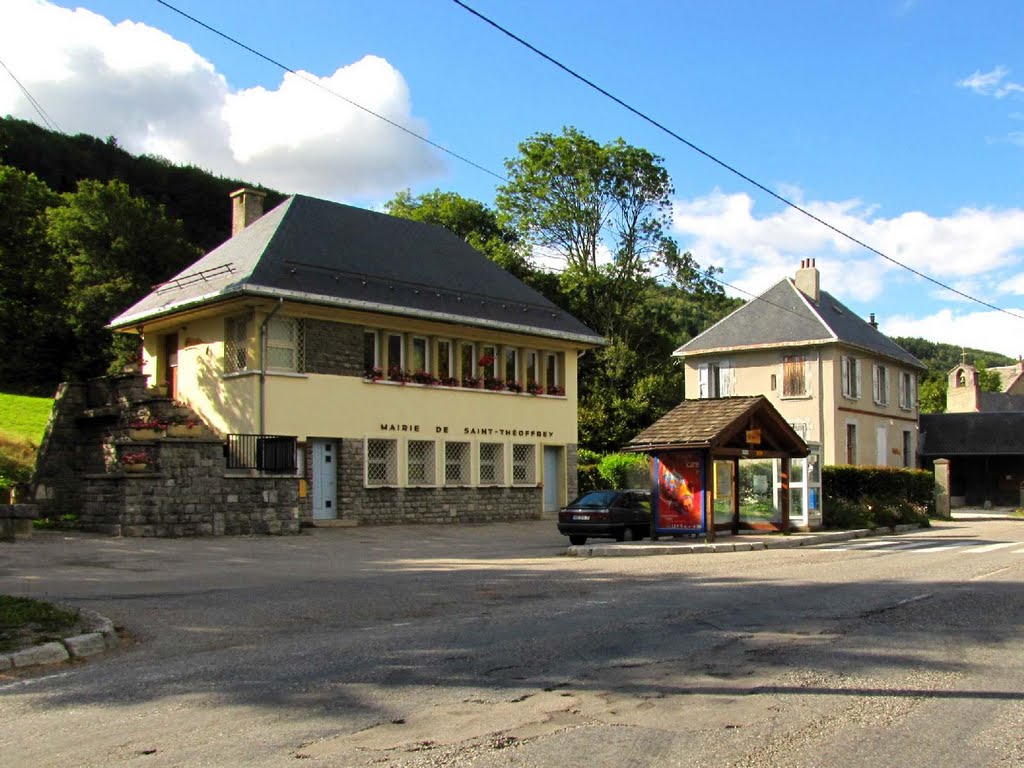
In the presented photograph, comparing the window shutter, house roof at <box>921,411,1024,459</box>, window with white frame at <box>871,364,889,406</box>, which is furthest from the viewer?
house roof at <box>921,411,1024,459</box>

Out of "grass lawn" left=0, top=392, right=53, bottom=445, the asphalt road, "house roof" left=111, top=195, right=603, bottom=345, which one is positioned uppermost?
"house roof" left=111, top=195, right=603, bottom=345

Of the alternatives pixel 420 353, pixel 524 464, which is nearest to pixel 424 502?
pixel 420 353

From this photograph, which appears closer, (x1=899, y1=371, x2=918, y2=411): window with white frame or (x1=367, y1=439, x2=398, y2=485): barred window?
(x1=367, y1=439, x2=398, y2=485): barred window

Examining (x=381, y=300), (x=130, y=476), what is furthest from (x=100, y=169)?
(x=130, y=476)

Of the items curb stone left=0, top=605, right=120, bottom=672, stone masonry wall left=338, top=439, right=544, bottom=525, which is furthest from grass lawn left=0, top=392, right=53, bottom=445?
curb stone left=0, top=605, right=120, bottom=672

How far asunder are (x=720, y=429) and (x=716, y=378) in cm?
2468

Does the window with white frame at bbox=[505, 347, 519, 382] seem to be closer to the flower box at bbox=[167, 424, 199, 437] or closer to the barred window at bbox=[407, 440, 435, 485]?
the barred window at bbox=[407, 440, 435, 485]

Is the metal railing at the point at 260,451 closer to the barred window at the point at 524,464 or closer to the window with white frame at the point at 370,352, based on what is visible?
the window with white frame at the point at 370,352

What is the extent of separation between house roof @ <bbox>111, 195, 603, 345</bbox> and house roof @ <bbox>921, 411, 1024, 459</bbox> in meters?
26.6

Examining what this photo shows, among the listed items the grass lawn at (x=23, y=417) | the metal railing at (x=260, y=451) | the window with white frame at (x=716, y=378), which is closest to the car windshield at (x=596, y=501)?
the metal railing at (x=260, y=451)

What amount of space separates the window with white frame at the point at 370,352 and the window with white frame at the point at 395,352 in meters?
0.37

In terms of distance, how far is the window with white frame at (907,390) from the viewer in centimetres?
5059

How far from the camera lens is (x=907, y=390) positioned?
51.5m

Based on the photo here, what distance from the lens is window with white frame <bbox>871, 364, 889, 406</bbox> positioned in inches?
1866
